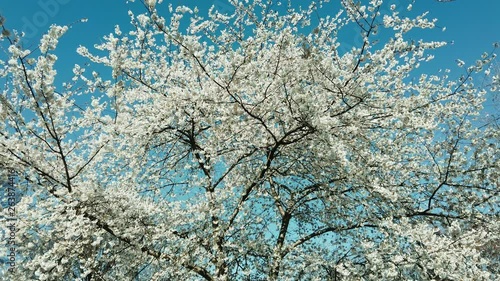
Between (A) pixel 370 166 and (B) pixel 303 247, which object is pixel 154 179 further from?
(A) pixel 370 166

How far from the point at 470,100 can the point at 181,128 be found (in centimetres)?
593

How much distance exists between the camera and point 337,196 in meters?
7.31

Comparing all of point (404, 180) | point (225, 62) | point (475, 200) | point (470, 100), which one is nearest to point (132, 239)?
point (225, 62)

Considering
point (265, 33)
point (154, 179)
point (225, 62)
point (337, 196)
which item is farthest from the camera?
point (154, 179)

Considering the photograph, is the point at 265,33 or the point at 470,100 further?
the point at 470,100

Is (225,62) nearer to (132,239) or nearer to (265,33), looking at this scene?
(265,33)

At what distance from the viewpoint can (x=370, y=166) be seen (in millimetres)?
6801

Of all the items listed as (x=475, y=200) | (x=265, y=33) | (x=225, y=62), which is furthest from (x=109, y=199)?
(x=475, y=200)

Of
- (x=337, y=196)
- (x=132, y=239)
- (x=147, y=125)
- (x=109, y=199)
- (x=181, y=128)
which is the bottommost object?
(x=132, y=239)

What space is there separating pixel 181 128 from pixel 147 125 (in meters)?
1.01

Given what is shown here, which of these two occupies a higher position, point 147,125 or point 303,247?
point 147,125

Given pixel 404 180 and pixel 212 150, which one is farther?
pixel 404 180

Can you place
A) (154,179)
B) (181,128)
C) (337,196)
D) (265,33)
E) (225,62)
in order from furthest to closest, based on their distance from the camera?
(154,179)
(181,128)
(337,196)
(225,62)
(265,33)

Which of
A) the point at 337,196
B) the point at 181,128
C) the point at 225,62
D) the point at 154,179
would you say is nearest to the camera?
the point at 225,62
